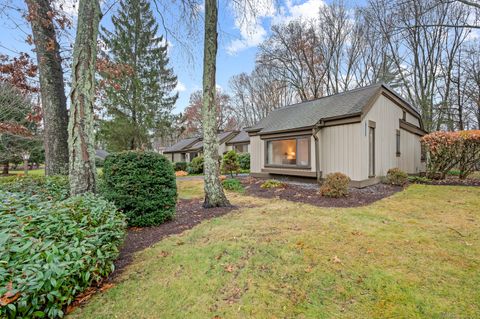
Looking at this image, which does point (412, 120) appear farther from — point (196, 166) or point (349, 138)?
→ point (196, 166)

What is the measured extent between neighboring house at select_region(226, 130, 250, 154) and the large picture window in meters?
10.4

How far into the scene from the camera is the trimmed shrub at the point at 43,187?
14.7ft

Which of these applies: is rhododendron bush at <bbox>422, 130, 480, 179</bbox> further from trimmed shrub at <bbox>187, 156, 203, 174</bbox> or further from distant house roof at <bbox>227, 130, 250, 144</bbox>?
trimmed shrub at <bbox>187, 156, 203, 174</bbox>

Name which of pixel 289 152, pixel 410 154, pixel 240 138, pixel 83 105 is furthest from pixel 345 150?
pixel 240 138

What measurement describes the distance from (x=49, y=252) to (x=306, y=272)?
2749 mm

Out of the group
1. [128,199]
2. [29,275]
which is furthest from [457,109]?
[29,275]

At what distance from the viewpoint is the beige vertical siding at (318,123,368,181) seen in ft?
27.0

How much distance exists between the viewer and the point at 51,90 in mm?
6133

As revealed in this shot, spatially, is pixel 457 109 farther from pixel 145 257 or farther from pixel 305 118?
pixel 145 257

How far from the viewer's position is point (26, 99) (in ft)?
30.3

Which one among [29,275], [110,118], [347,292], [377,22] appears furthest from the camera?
[110,118]

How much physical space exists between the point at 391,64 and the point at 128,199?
22765 millimetres

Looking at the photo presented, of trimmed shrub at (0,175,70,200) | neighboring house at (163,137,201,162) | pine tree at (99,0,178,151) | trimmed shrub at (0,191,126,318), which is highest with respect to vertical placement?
pine tree at (99,0,178,151)

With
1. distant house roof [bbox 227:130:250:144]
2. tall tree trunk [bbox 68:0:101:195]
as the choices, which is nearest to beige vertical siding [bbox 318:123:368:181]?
tall tree trunk [bbox 68:0:101:195]
